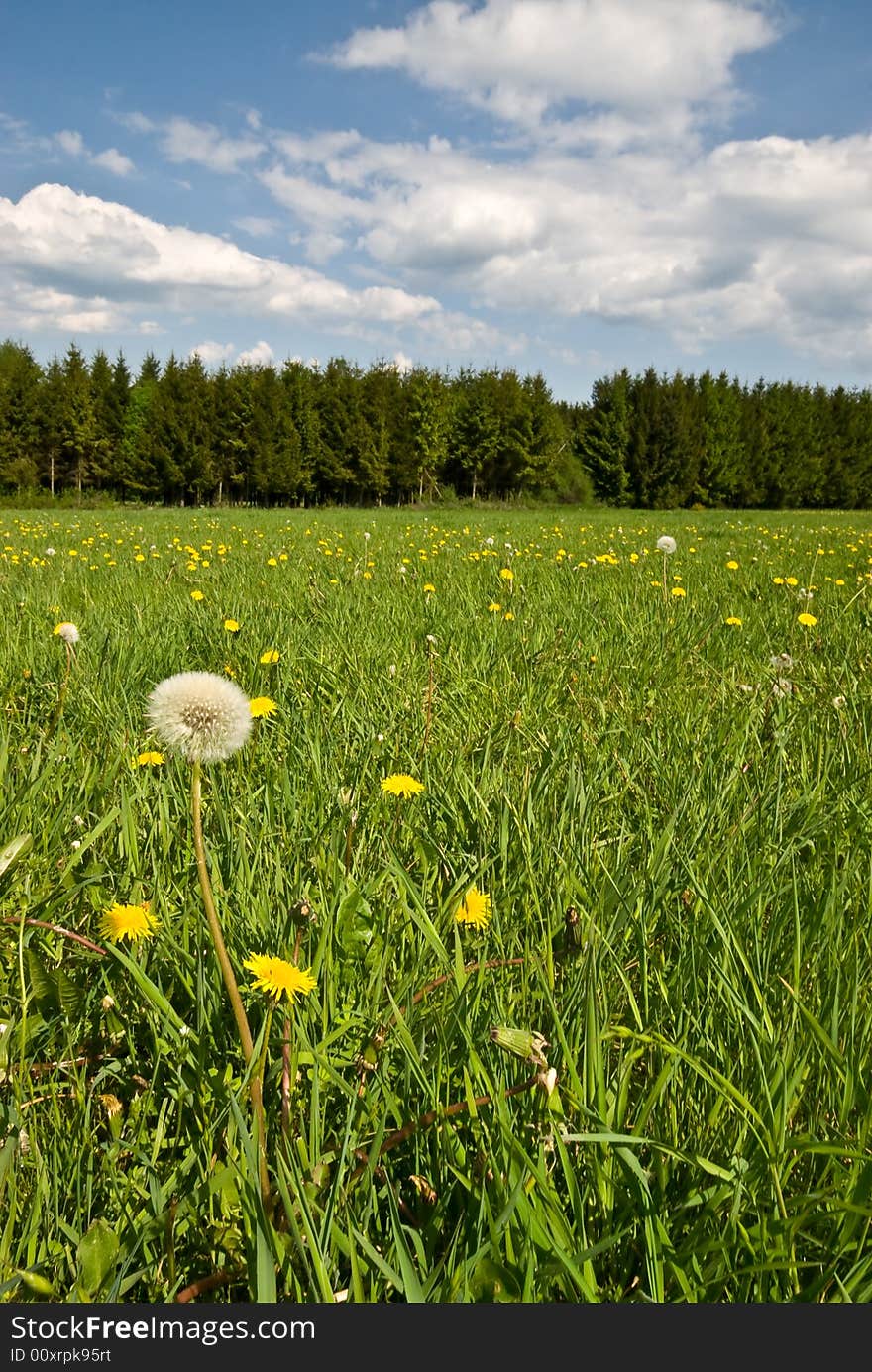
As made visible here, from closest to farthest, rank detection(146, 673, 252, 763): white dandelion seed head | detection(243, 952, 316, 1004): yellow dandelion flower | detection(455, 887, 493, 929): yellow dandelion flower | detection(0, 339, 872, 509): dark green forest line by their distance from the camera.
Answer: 1. detection(243, 952, 316, 1004): yellow dandelion flower
2. detection(146, 673, 252, 763): white dandelion seed head
3. detection(455, 887, 493, 929): yellow dandelion flower
4. detection(0, 339, 872, 509): dark green forest line

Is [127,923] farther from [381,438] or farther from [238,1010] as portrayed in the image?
[381,438]

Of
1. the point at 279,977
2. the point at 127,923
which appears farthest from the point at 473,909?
the point at 127,923

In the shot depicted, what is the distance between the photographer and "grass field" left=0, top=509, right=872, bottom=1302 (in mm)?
777

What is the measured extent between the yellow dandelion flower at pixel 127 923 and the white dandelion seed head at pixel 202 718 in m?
0.25

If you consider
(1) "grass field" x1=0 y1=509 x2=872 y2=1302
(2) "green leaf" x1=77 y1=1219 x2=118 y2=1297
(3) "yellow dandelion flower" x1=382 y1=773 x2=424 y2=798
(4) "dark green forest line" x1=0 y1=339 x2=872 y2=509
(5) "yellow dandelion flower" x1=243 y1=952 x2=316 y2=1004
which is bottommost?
(2) "green leaf" x1=77 y1=1219 x2=118 y2=1297

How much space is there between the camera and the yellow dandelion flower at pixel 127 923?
1106 millimetres

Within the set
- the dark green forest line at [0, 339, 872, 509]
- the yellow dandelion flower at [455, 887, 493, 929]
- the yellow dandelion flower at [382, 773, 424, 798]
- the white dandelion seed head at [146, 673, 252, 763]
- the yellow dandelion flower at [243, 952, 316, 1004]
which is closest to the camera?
the yellow dandelion flower at [243, 952, 316, 1004]

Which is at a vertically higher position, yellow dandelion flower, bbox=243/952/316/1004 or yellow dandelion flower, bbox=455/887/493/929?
yellow dandelion flower, bbox=243/952/316/1004

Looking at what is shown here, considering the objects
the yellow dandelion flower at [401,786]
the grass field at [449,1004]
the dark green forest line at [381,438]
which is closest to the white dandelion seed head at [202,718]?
the grass field at [449,1004]

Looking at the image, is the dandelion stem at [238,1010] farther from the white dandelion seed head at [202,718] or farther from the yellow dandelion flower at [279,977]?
the white dandelion seed head at [202,718]

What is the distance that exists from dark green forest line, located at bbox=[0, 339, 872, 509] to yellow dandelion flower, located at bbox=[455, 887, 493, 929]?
3939 cm

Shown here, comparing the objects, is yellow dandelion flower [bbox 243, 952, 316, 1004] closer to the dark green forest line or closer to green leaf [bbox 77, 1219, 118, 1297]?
green leaf [bbox 77, 1219, 118, 1297]

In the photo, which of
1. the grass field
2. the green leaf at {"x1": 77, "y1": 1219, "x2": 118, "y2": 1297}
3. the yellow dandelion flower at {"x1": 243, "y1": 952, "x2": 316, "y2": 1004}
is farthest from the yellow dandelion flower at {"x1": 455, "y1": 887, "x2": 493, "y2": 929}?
the green leaf at {"x1": 77, "y1": 1219, "x2": 118, "y2": 1297}

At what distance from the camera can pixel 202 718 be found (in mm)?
1021
